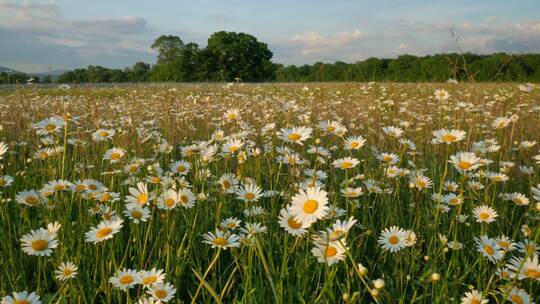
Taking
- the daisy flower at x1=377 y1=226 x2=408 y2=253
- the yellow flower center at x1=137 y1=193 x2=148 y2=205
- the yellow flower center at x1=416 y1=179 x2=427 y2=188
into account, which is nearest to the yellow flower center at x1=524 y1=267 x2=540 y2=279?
the daisy flower at x1=377 y1=226 x2=408 y2=253

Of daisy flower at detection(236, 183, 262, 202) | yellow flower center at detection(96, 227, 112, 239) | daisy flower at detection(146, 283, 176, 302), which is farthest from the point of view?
daisy flower at detection(236, 183, 262, 202)

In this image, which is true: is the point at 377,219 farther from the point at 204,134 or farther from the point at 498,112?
the point at 498,112

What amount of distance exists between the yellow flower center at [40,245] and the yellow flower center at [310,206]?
37.3 inches

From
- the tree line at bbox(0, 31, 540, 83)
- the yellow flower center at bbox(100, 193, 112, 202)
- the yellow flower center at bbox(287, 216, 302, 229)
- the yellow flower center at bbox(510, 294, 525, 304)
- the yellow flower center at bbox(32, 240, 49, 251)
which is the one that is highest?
the tree line at bbox(0, 31, 540, 83)

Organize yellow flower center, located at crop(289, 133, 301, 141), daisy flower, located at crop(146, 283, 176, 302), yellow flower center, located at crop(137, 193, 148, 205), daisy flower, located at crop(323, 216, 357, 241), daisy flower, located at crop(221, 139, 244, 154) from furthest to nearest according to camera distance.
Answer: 1. daisy flower, located at crop(221, 139, 244, 154)
2. yellow flower center, located at crop(289, 133, 301, 141)
3. yellow flower center, located at crop(137, 193, 148, 205)
4. daisy flower, located at crop(146, 283, 176, 302)
5. daisy flower, located at crop(323, 216, 357, 241)

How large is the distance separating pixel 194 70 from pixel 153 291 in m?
42.4

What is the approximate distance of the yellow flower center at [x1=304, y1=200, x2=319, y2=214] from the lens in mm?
1154

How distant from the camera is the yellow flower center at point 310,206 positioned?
3.79 feet

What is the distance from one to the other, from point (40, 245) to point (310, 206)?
97 centimetres

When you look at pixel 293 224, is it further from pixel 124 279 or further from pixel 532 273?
pixel 532 273

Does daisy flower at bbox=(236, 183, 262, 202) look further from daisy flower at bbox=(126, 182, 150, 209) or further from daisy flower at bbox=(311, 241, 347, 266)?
daisy flower at bbox=(311, 241, 347, 266)

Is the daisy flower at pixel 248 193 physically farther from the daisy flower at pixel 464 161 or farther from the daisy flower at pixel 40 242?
the daisy flower at pixel 464 161

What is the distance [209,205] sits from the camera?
2.19 meters

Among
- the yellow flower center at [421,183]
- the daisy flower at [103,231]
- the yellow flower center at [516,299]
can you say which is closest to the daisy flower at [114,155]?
the daisy flower at [103,231]
